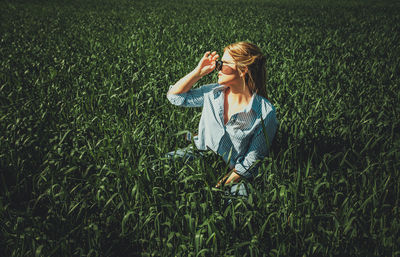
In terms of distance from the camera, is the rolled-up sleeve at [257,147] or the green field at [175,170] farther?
the rolled-up sleeve at [257,147]

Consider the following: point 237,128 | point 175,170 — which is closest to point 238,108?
point 237,128

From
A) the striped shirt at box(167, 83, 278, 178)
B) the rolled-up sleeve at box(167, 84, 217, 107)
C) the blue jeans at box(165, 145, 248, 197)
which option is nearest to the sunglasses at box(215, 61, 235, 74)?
the striped shirt at box(167, 83, 278, 178)

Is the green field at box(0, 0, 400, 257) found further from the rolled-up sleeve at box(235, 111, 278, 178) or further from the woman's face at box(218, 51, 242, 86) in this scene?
the woman's face at box(218, 51, 242, 86)

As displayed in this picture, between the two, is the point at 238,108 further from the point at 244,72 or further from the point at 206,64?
the point at 206,64

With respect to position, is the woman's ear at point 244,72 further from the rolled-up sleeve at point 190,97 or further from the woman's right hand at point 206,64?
the rolled-up sleeve at point 190,97

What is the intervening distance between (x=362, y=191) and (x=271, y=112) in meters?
0.87

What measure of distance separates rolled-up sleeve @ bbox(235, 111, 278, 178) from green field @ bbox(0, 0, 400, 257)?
124 mm

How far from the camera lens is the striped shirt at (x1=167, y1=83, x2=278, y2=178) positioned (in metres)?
1.94

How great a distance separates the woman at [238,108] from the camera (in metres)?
1.90

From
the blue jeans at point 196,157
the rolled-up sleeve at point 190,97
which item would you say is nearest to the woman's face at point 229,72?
the rolled-up sleeve at point 190,97

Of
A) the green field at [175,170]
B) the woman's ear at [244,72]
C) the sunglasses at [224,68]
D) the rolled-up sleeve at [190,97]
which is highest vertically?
the sunglasses at [224,68]

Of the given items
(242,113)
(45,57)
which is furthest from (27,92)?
(242,113)

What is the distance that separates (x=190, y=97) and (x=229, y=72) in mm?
470

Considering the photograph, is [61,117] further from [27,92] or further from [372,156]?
[372,156]
